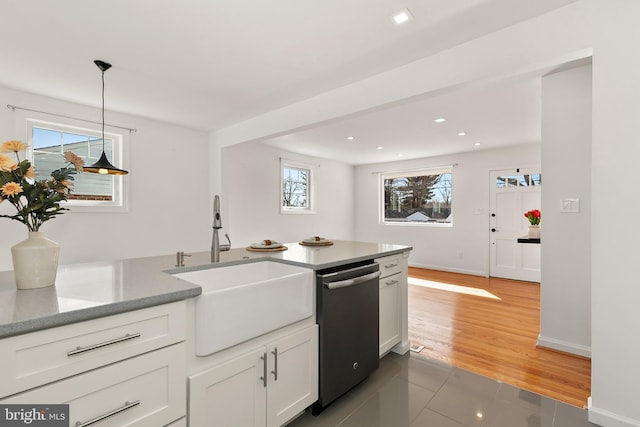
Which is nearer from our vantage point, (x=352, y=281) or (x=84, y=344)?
(x=84, y=344)

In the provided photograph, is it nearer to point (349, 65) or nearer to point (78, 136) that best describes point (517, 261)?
point (349, 65)

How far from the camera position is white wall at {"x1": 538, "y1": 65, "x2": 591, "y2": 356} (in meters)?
2.48

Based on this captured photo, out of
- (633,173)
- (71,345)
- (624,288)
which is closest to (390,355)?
(624,288)

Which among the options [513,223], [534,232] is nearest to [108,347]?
[534,232]

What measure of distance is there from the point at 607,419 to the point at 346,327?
1.49 metres

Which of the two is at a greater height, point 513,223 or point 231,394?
point 513,223

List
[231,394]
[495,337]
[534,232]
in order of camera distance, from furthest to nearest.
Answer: [534,232]
[495,337]
[231,394]

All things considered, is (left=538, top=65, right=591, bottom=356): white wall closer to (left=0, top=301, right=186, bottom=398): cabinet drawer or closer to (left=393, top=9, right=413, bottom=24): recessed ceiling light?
(left=393, top=9, right=413, bottom=24): recessed ceiling light

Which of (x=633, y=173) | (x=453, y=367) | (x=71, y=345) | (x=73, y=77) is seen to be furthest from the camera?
(x=73, y=77)

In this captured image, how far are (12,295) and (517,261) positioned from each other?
21.1 ft

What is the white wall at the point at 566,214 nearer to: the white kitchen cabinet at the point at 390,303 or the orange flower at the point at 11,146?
the white kitchen cabinet at the point at 390,303

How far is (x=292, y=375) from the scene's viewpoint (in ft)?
5.38

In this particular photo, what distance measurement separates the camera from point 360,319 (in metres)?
2.04

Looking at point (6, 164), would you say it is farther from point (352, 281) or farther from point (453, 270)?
point (453, 270)
